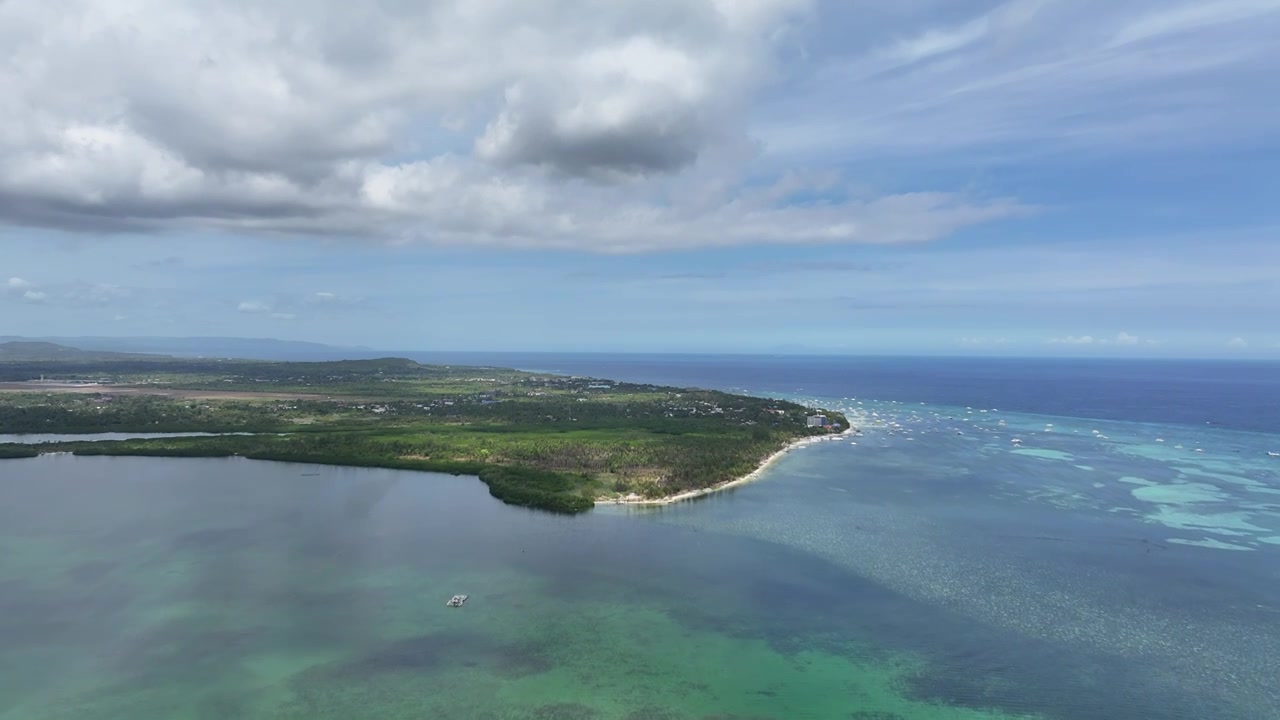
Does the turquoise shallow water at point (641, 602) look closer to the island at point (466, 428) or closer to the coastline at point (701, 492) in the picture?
the coastline at point (701, 492)

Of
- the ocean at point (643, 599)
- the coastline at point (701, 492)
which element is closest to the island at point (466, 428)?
the coastline at point (701, 492)

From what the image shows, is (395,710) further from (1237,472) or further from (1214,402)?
(1214,402)

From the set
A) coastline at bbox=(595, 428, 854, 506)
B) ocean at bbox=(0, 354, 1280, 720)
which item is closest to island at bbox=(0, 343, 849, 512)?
coastline at bbox=(595, 428, 854, 506)

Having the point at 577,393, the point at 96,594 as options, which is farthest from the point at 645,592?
the point at 577,393

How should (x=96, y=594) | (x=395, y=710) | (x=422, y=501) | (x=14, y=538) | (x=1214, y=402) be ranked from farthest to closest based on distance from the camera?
(x=1214, y=402), (x=422, y=501), (x=14, y=538), (x=96, y=594), (x=395, y=710)

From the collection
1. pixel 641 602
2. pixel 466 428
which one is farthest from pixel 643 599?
pixel 466 428

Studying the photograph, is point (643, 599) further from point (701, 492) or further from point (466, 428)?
point (466, 428)
